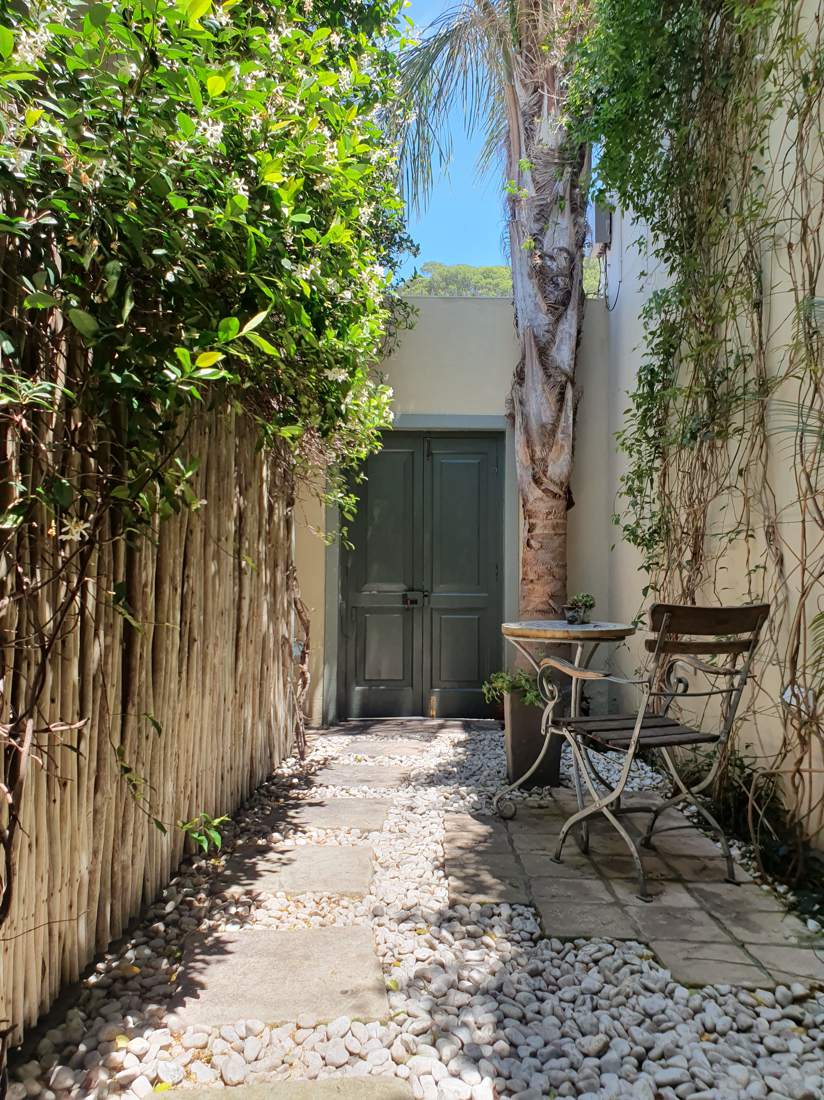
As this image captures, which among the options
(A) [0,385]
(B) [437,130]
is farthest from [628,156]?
(A) [0,385]

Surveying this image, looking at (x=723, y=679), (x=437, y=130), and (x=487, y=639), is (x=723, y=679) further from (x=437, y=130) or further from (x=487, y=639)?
(x=437, y=130)

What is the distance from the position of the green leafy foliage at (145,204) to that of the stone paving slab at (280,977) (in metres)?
1.26

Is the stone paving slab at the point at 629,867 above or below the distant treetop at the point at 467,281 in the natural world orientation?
below

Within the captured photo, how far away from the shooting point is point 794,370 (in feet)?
9.39

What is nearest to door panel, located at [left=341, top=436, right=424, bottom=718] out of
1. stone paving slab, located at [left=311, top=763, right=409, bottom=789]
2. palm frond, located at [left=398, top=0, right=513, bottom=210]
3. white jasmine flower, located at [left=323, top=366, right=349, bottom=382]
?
stone paving slab, located at [left=311, top=763, right=409, bottom=789]

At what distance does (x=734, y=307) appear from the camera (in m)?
3.28

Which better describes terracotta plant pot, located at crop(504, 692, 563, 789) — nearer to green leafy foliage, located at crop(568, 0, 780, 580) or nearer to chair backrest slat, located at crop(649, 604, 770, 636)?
green leafy foliage, located at crop(568, 0, 780, 580)

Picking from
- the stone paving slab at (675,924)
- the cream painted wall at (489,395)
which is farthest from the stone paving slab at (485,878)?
the cream painted wall at (489,395)

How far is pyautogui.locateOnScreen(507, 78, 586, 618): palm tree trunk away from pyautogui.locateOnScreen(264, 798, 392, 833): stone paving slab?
2.17 metres

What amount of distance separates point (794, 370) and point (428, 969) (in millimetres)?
2609

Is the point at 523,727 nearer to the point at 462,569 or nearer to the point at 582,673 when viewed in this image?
the point at 582,673

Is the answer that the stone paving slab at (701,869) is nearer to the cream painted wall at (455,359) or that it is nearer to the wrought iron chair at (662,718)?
the wrought iron chair at (662,718)

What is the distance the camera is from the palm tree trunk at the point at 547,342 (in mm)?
5109

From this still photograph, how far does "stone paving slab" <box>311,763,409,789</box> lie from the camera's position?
3768 mm
